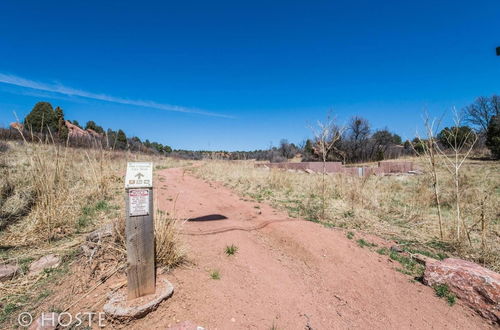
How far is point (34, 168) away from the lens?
3279mm

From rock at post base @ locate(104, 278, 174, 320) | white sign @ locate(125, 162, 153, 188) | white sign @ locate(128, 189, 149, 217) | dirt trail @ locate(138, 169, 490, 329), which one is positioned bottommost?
dirt trail @ locate(138, 169, 490, 329)

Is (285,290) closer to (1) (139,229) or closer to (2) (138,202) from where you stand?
(1) (139,229)

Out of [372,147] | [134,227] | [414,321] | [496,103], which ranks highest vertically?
[496,103]

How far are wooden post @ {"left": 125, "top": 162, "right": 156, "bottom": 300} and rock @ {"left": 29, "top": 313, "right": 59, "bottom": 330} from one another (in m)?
0.55

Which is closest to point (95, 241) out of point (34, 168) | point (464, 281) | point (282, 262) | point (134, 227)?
point (134, 227)

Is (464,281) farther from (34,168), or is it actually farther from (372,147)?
(372,147)

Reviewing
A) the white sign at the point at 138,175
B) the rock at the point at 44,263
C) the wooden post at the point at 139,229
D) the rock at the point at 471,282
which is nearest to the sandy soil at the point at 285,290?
the rock at the point at 471,282

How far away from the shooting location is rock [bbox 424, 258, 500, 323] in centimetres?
227

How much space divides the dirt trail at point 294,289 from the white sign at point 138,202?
0.88 meters

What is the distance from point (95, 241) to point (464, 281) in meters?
4.27

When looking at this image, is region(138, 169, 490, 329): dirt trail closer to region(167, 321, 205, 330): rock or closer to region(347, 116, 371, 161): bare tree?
region(167, 321, 205, 330): rock

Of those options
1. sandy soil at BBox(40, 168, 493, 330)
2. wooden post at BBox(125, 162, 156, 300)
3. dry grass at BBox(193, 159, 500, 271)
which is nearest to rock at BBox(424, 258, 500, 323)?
sandy soil at BBox(40, 168, 493, 330)

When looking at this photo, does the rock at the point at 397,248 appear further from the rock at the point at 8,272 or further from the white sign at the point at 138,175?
the rock at the point at 8,272

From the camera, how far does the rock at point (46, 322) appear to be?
1765 mm
